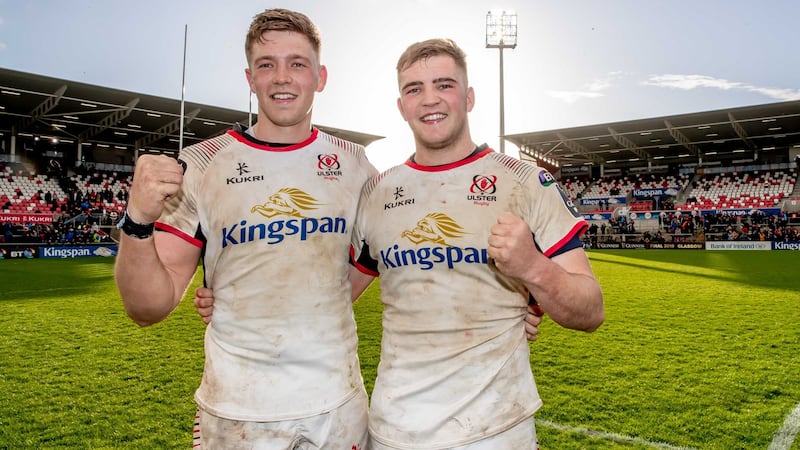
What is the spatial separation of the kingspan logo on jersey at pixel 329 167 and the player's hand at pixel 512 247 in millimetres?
908

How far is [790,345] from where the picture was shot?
7109mm

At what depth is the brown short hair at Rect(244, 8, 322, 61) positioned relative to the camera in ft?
7.87

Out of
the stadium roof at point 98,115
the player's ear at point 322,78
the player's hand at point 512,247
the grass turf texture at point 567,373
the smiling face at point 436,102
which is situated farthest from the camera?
the stadium roof at point 98,115

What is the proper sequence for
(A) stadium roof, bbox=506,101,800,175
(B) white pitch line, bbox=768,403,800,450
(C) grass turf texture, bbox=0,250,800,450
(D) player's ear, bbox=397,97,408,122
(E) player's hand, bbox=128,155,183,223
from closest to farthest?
(E) player's hand, bbox=128,155,183,223 → (D) player's ear, bbox=397,97,408,122 → (B) white pitch line, bbox=768,403,800,450 → (C) grass turf texture, bbox=0,250,800,450 → (A) stadium roof, bbox=506,101,800,175

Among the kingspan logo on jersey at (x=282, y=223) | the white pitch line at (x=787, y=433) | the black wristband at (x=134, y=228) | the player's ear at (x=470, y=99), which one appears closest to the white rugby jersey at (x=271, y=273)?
the kingspan logo on jersey at (x=282, y=223)

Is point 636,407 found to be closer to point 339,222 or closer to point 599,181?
point 339,222

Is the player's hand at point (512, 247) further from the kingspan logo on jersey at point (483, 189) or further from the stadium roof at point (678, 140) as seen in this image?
the stadium roof at point (678, 140)

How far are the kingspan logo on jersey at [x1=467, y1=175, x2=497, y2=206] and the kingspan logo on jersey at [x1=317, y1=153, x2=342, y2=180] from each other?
0.61 meters

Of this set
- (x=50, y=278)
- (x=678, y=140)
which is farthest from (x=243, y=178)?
(x=678, y=140)

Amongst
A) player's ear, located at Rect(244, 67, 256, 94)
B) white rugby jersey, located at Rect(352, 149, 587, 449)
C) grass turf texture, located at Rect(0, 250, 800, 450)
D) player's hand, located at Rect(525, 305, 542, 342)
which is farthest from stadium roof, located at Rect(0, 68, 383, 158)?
player's hand, located at Rect(525, 305, 542, 342)

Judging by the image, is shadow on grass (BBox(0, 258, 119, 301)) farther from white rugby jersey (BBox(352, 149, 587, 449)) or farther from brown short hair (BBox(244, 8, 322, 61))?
white rugby jersey (BBox(352, 149, 587, 449))

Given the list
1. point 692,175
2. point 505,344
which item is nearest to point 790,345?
point 505,344

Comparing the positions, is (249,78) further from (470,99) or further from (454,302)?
(454,302)

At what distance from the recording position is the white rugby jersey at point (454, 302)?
6.78ft
